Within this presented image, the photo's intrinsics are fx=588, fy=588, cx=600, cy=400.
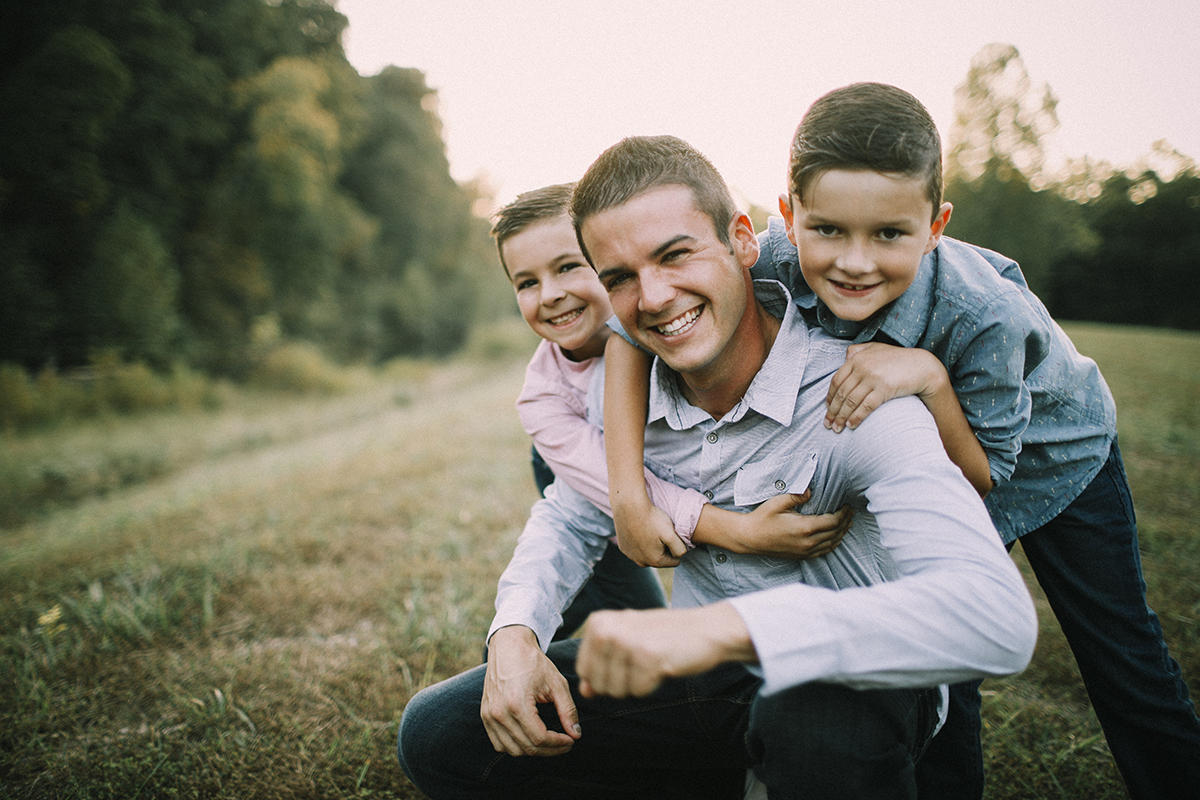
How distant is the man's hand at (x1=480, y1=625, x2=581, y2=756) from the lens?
5.04 ft

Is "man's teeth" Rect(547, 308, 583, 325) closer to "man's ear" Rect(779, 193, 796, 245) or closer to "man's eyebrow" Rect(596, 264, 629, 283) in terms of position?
"man's eyebrow" Rect(596, 264, 629, 283)

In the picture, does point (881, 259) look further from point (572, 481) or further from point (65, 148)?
point (65, 148)

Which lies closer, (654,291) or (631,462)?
(654,291)

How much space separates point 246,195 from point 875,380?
21999mm

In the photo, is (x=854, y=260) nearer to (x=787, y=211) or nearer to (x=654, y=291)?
(x=787, y=211)

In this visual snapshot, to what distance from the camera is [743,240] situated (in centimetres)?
181

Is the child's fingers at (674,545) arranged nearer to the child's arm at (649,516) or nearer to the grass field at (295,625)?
the child's arm at (649,516)

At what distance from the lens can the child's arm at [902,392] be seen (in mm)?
1419

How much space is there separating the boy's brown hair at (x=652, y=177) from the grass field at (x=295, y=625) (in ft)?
6.89

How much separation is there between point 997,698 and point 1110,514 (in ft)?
3.22

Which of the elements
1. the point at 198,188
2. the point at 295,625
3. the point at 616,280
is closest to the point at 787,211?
the point at 616,280

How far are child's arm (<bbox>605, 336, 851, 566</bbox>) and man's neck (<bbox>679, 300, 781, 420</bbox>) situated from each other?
206 millimetres

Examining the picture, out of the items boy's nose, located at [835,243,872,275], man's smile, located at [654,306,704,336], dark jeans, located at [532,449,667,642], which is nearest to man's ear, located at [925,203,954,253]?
boy's nose, located at [835,243,872,275]

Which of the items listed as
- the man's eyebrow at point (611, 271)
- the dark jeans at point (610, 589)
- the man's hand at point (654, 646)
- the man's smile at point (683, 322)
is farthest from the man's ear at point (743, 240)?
the dark jeans at point (610, 589)
